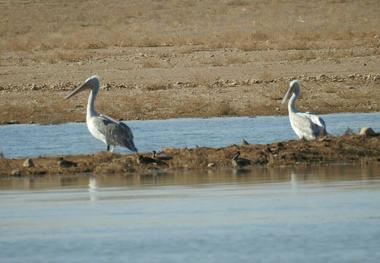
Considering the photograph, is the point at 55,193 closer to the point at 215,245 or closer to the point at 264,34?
the point at 215,245

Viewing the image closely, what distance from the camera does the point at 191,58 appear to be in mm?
32188

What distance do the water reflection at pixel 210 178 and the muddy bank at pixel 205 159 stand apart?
0.24m

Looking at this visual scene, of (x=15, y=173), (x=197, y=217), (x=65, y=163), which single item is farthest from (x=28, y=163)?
(x=197, y=217)

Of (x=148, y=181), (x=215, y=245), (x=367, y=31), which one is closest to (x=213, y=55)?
(x=367, y=31)

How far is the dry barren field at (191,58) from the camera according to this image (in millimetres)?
25734

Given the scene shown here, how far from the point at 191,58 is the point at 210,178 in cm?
1782

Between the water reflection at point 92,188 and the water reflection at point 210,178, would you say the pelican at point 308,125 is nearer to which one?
the water reflection at point 210,178

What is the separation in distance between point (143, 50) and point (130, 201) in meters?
22.3

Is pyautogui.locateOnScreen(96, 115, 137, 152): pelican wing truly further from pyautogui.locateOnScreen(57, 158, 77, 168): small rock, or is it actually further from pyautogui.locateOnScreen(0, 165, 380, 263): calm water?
pyautogui.locateOnScreen(0, 165, 380, 263): calm water

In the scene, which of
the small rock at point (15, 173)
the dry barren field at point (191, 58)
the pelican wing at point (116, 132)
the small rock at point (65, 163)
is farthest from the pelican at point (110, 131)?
the dry barren field at point (191, 58)

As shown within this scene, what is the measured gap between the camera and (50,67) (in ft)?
103

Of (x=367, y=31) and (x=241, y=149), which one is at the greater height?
(x=367, y=31)

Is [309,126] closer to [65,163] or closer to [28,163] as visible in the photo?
[65,163]

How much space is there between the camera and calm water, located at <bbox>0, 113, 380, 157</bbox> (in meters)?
18.9
